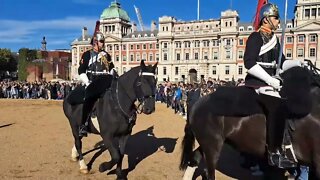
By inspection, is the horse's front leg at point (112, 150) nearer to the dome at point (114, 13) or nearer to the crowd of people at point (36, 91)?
the crowd of people at point (36, 91)

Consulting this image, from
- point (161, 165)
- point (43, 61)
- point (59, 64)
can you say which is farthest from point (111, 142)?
point (59, 64)

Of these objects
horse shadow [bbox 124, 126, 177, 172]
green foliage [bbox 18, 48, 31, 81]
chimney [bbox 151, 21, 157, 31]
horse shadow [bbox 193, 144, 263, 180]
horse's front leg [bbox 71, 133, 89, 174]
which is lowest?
horse shadow [bbox 193, 144, 263, 180]

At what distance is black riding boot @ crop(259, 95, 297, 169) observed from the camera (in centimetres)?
426

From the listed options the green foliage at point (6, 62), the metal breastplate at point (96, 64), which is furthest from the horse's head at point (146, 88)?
the green foliage at point (6, 62)

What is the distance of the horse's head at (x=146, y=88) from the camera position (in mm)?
5891

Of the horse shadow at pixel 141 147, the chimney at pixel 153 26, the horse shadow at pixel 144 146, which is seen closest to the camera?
the horse shadow at pixel 141 147

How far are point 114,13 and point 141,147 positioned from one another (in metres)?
99.5

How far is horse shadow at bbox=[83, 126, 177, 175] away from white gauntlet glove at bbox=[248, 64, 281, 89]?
13.4ft

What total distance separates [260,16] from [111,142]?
141 inches

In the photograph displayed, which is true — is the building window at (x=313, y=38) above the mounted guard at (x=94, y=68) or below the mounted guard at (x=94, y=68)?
above

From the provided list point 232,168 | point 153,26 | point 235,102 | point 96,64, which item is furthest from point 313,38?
point 235,102

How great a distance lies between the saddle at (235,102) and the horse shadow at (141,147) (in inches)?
122

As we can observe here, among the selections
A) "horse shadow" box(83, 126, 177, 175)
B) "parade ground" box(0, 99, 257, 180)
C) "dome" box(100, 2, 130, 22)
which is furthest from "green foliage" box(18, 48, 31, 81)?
"horse shadow" box(83, 126, 177, 175)

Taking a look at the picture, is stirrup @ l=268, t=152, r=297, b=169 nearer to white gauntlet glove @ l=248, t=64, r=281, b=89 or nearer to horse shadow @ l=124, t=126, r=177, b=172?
white gauntlet glove @ l=248, t=64, r=281, b=89
